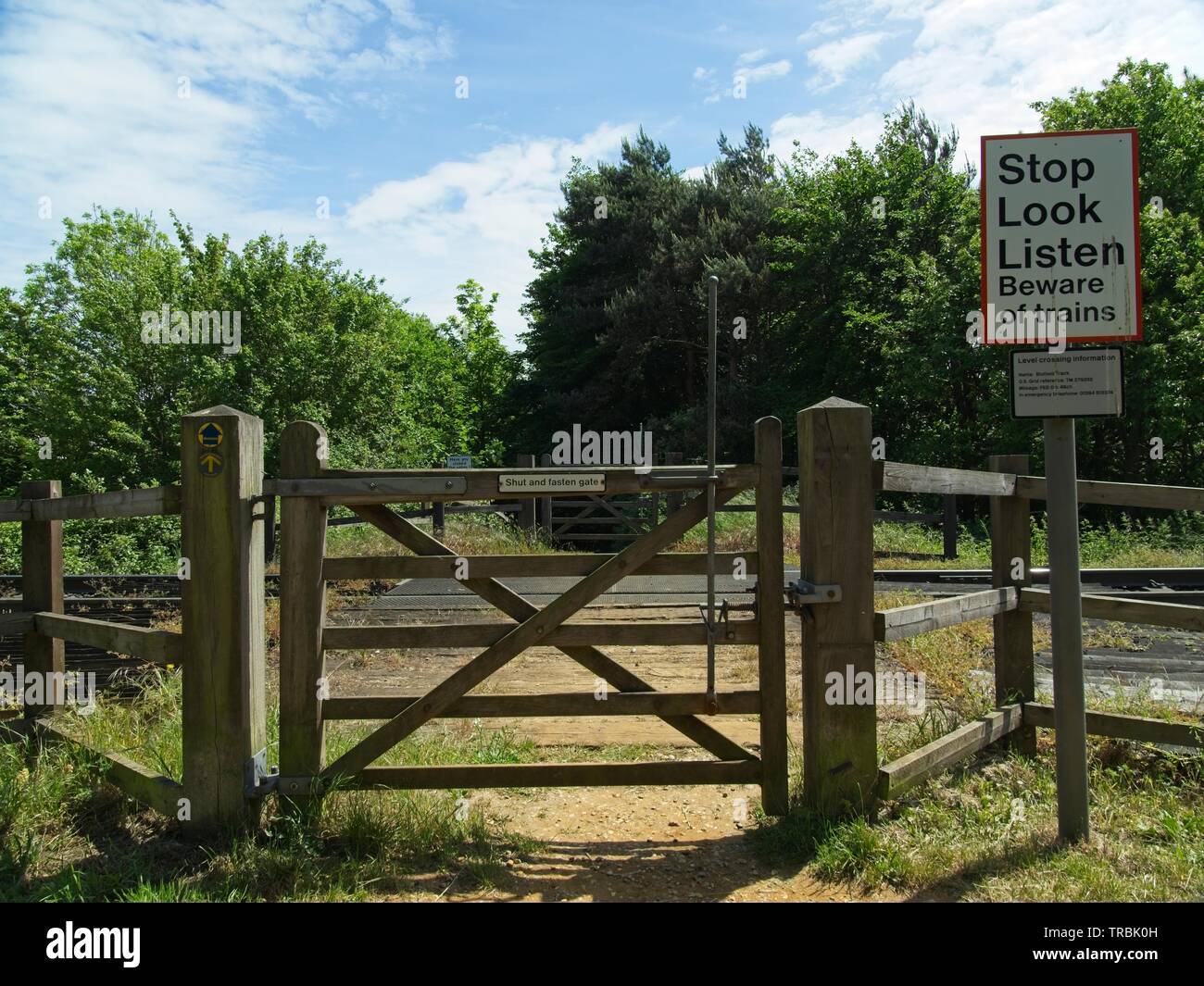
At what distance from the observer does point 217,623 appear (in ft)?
12.6

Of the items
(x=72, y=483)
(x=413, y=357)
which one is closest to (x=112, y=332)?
(x=72, y=483)

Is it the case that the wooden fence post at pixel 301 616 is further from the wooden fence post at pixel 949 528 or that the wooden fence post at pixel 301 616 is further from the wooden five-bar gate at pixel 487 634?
the wooden fence post at pixel 949 528

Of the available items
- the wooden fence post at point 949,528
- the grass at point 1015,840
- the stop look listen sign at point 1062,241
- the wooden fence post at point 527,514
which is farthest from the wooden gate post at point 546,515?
the stop look listen sign at point 1062,241

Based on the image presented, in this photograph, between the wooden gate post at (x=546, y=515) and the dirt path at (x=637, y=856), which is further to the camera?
the wooden gate post at (x=546, y=515)

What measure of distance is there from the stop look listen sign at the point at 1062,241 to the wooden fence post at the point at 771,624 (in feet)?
3.38

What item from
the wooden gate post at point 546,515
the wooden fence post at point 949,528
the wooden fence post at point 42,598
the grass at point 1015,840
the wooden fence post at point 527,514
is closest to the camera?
the grass at point 1015,840

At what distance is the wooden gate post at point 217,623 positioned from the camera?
3822 mm

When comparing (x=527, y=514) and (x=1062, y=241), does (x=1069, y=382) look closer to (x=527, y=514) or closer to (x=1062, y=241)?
(x=1062, y=241)

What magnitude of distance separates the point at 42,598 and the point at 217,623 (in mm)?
1908

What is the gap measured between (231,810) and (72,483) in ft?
82.2

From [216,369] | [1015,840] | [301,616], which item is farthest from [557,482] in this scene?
[216,369]

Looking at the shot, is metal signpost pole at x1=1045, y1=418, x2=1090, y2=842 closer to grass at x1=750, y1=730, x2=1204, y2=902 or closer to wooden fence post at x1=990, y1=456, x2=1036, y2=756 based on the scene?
grass at x1=750, y1=730, x2=1204, y2=902
